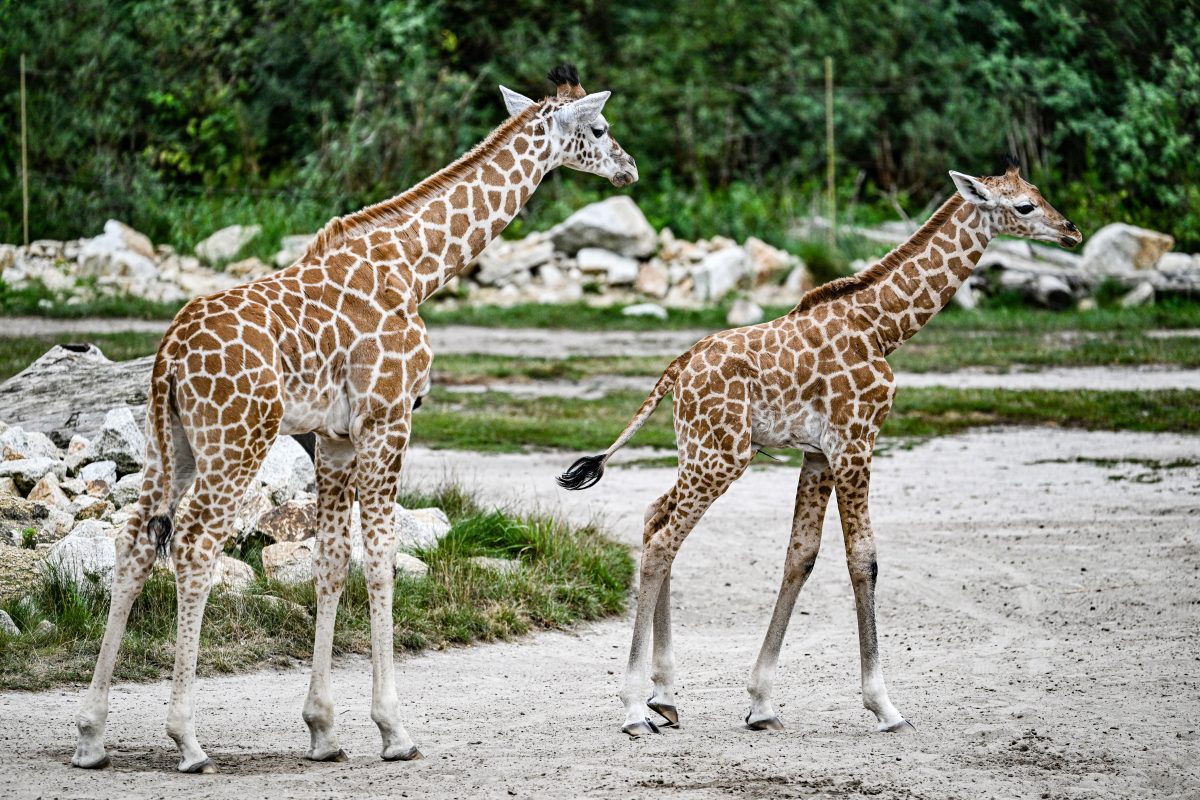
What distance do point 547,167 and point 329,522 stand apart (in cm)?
208

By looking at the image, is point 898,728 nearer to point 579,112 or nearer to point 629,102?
point 579,112

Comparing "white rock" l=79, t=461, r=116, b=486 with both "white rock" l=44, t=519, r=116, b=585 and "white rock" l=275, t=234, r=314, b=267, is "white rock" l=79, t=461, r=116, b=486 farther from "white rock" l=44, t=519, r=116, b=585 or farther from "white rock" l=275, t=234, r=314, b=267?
"white rock" l=275, t=234, r=314, b=267

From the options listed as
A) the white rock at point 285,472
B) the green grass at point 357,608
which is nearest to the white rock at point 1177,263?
the green grass at point 357,608

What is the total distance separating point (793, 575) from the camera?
742 cm

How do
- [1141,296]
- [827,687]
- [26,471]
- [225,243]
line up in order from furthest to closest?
[225,243] → [1141,296] → [26,471] → [827,687]

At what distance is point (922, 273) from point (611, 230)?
722 inches

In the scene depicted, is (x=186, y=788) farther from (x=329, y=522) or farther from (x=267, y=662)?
(x=267, y=662)

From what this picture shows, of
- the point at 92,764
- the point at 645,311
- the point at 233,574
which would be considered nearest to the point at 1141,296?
the point at 645,311

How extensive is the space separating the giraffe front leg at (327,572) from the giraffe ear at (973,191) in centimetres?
335

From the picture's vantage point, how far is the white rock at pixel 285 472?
10.4 m

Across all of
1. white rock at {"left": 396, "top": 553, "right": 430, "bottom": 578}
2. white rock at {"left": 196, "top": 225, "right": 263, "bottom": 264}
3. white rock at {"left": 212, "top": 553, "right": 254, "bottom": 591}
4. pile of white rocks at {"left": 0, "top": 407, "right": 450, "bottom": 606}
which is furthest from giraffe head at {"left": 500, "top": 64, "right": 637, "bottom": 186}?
white rock at {"left": 196, "top": 225, "right": 263, "bottom": 264}

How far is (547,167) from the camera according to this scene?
759cm

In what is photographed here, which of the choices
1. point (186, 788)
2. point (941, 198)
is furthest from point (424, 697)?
point (941, 198)

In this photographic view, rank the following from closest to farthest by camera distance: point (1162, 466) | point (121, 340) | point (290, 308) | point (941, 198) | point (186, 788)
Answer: point (186, 788) < point (290, 308) < point (1162, 466) < point (121, 340) < point (941, 198)
